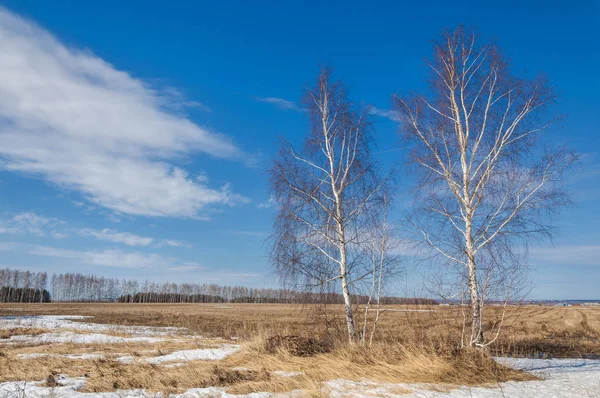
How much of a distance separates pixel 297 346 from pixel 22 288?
148166 millimetres

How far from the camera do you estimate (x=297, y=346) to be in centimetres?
959

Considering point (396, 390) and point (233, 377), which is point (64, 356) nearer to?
point (233, 377)

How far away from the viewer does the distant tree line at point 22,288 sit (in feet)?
418

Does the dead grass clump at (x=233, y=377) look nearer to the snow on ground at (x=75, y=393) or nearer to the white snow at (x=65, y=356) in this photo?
the snow on ground at (x=75, y=393)

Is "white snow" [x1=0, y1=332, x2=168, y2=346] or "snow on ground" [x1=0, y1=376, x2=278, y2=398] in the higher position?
"snow on ground" [x1=0, y1=376, x2=278, y2=398]

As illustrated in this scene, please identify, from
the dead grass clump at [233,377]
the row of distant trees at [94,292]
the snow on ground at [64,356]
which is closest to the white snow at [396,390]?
the dead grass clump at [233,377]

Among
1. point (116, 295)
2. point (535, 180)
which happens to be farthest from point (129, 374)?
point (116, 295)

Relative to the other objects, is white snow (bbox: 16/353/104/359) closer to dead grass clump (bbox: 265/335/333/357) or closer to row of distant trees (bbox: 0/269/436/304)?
dead grass clump (bbox: 265/335/333/357)

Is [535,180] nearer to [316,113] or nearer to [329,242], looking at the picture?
[329,242]

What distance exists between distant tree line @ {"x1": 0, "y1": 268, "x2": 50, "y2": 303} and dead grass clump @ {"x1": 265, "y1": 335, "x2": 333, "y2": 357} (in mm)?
145169

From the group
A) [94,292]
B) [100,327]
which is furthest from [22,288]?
[100,327]

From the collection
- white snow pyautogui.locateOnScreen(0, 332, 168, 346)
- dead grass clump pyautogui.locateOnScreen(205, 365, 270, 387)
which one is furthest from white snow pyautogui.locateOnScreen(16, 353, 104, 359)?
dead grass clump pyautogui.locateOnScreen(205, 365, 270, 387)

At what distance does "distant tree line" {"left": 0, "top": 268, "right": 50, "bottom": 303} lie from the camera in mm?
127438

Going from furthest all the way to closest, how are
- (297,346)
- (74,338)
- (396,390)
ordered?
(74,338), (297,346), (396,390)
